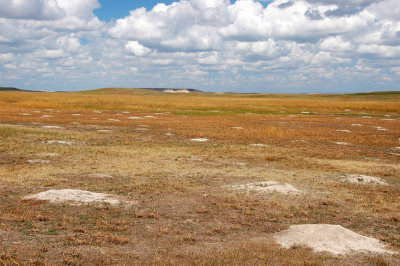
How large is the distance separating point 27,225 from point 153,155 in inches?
555

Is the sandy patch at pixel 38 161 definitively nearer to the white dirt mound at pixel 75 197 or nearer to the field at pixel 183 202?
the field at pixel 183 202

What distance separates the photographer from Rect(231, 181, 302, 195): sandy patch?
1569cm

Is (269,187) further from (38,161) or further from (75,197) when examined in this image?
(38,161)

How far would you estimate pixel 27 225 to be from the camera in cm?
1088

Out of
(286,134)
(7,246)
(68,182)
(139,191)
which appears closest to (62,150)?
(68,182)

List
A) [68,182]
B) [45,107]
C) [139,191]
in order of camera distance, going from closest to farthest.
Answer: [139,191] < [68,182] < [45,107]

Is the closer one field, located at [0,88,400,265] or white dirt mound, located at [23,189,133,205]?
field, located at [0,88,400,265]

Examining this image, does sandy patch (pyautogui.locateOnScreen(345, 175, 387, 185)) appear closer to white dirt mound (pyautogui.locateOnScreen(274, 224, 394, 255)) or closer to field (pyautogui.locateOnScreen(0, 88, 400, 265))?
field (pyautogui.locateOnScreen(0, 88, 400, 265))

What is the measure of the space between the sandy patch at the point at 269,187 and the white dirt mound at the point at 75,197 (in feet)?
16.9

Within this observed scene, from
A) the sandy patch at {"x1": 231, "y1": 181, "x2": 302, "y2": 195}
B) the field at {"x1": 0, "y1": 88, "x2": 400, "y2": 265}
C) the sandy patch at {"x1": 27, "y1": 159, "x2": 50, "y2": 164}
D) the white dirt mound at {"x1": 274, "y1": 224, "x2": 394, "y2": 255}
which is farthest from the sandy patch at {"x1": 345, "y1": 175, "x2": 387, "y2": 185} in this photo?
the sandy patch at {"x1": 27, "y1": 159, "x2": 50, "y2": 164}

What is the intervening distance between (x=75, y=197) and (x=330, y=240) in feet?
28.5

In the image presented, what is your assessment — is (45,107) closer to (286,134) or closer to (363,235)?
(286,134)

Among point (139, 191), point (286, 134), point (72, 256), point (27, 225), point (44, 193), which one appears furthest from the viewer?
point (286, 134)

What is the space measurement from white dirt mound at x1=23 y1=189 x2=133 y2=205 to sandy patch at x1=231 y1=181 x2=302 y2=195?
5.16m
